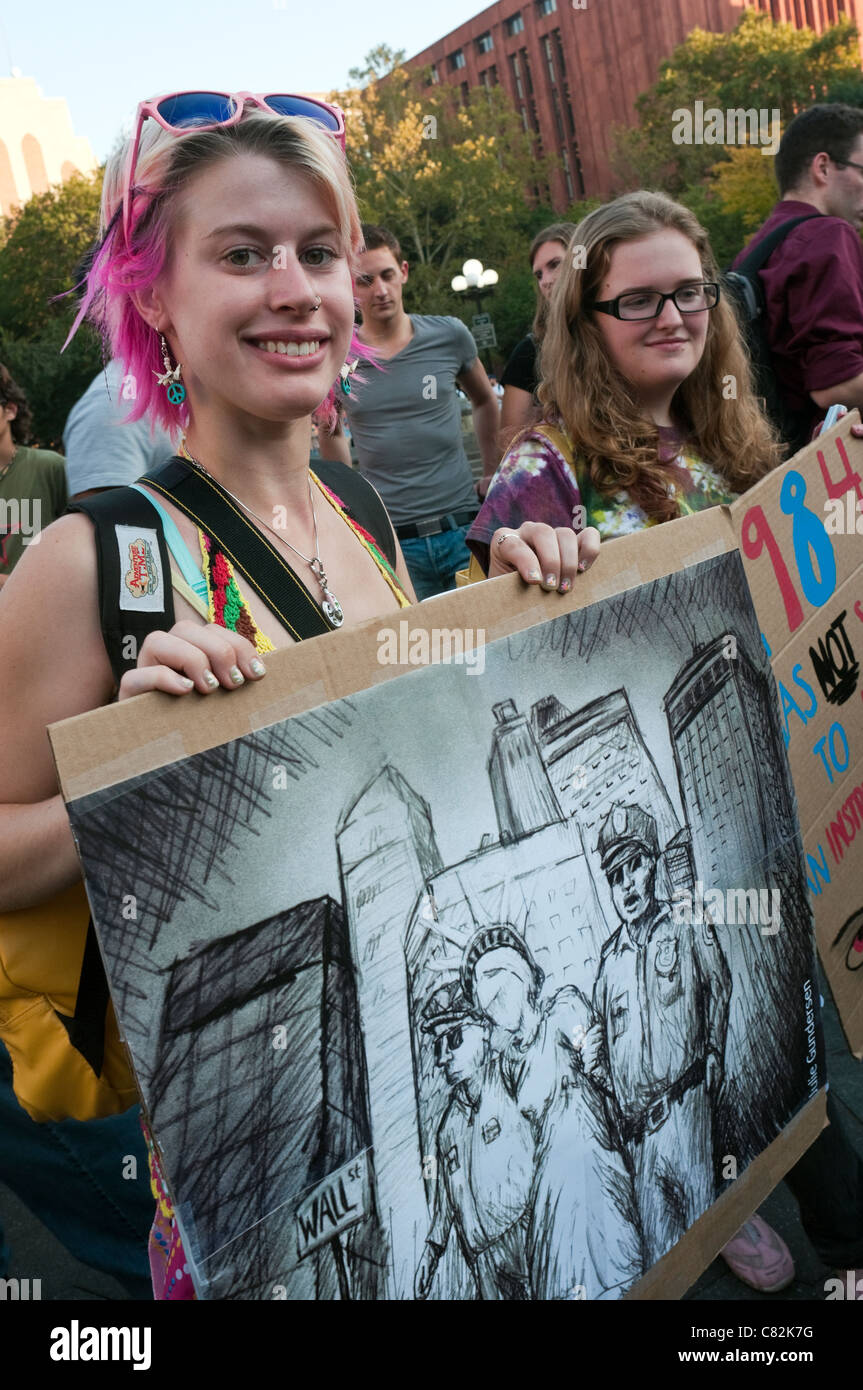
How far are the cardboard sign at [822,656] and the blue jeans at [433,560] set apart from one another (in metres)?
2.80

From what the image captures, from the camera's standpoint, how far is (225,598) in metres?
1.22

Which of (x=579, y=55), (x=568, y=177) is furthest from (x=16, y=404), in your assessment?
(x=579, y=55)

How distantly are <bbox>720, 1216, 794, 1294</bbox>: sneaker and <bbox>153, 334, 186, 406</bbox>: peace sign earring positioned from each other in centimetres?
186

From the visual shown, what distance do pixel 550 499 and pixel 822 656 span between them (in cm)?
54

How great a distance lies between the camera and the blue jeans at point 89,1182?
151 cm

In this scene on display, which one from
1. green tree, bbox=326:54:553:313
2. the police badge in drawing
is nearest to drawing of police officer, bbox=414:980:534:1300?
the police badge in drawing

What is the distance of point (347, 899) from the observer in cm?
101

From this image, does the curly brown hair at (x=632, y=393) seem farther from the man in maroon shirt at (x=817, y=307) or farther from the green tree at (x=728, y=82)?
the green tree at (x=728, y=82)

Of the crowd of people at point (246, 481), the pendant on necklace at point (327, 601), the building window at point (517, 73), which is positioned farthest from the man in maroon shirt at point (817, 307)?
the building window at point (517, 73)

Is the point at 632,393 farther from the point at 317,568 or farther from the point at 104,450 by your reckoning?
the point at 104,450
